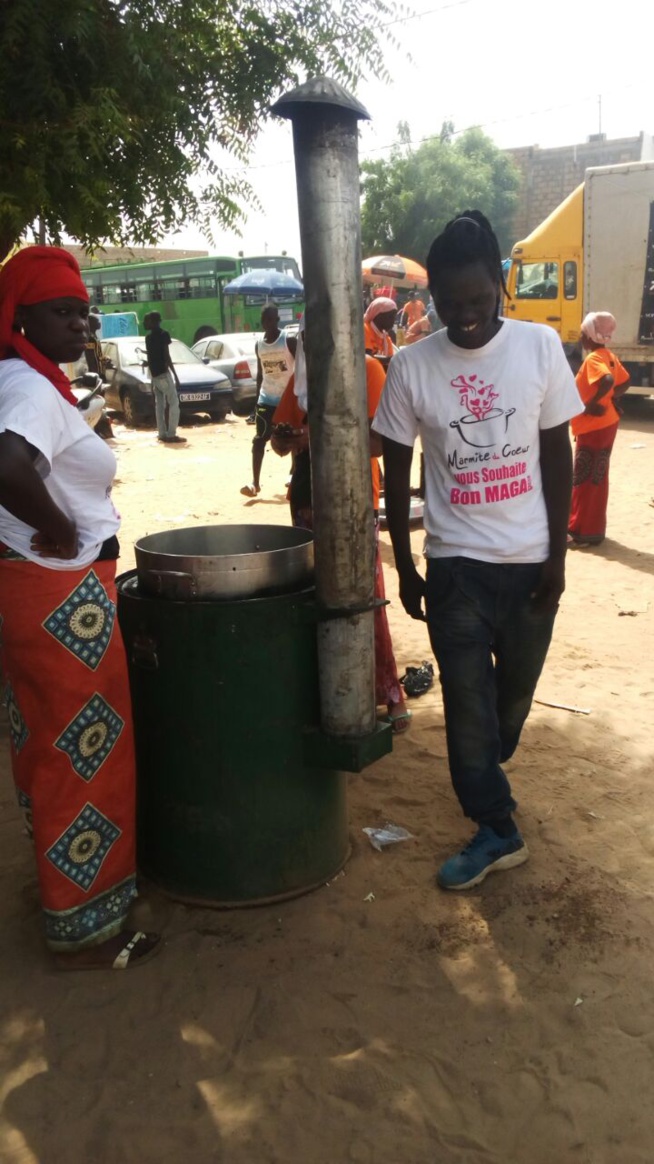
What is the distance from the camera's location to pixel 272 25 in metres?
4.48

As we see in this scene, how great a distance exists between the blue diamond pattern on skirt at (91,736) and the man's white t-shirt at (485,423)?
1.06m

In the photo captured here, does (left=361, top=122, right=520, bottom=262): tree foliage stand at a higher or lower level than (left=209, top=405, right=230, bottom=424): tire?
higher

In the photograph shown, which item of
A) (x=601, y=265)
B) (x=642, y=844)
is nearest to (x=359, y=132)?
(x=642, y=844)

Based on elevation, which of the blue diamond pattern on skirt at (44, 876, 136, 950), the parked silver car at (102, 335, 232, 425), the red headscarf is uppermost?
the red headscarf

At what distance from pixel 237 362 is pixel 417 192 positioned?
2709cm

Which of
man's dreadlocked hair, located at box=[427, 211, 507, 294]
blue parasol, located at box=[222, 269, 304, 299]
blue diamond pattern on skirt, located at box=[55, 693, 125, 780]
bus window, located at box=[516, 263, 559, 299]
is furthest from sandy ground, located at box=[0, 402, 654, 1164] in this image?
blue parasol, located at box=[222, 269, 304, 299]

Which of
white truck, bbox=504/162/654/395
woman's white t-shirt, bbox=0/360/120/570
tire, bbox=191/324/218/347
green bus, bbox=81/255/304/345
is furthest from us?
tire, bbox=191/324/218/347

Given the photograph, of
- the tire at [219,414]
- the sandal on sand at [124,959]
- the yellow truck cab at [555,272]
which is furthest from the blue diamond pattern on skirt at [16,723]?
the yellow truck cab at [555,272]

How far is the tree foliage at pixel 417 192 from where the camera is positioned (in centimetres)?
4103

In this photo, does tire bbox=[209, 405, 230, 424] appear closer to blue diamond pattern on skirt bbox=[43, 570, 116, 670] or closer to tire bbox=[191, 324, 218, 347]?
tire bbox=[191, 324, 218, 347]

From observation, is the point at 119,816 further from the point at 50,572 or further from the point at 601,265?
the point at 601,265

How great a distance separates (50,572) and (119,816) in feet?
2.57

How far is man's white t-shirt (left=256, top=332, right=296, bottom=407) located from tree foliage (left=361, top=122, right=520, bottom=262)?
109ft

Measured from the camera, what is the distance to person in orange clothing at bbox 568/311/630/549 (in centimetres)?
704
